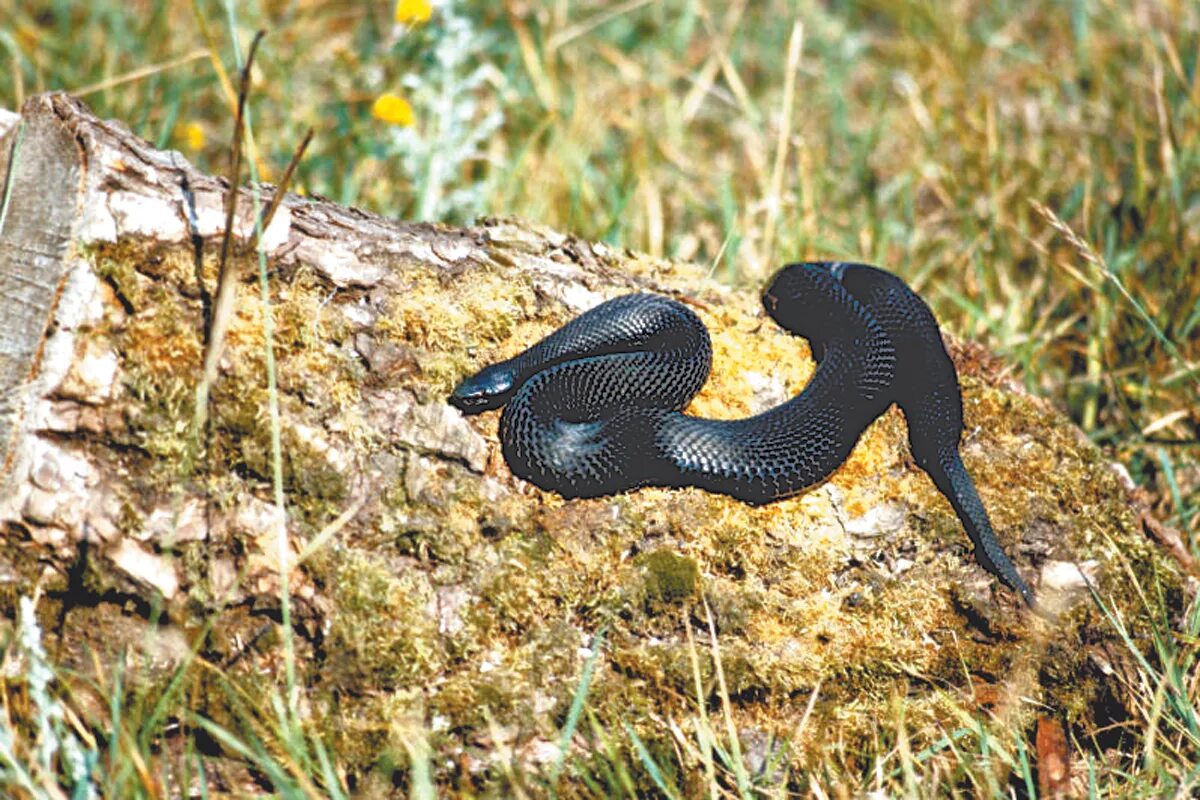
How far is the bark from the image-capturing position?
3.30 m

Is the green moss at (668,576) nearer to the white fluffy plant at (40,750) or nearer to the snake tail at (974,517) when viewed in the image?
the snake tail at (974,517)

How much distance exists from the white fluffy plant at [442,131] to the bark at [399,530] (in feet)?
6.03

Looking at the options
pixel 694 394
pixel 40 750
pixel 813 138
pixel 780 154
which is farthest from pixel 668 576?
pixel 813 138

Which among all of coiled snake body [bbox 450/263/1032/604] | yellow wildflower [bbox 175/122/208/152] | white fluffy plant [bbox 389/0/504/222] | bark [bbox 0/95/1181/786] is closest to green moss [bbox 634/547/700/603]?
bark [bbox 0/95/1181/786]

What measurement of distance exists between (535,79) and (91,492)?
4482mm

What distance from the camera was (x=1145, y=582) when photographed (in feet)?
13.3

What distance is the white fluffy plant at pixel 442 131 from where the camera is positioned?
5836 mm

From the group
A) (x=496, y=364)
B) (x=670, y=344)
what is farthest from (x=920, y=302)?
(x=496, y=364)

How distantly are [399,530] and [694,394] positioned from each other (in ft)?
4.15

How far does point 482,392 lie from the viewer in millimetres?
3787

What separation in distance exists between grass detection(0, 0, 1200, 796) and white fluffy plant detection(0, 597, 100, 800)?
2698 millimetres

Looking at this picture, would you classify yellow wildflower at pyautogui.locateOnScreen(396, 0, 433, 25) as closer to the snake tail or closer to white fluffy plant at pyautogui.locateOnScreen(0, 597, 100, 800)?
the snake tail

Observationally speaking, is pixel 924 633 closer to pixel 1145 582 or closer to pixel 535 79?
pixel 1145 582

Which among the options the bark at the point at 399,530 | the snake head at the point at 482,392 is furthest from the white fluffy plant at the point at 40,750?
the snake head at the point at 482,392
